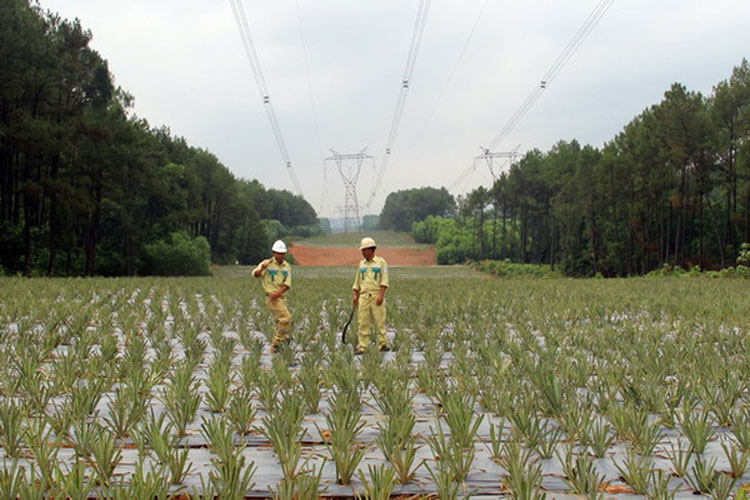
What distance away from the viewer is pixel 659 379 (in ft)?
18.0

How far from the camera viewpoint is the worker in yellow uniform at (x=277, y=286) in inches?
349

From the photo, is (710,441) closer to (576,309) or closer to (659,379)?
(659,379)

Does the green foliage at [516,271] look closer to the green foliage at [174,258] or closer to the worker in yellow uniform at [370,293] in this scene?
the green foliage at [174,258]

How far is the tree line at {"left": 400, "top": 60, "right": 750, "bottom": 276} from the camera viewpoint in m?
42.5

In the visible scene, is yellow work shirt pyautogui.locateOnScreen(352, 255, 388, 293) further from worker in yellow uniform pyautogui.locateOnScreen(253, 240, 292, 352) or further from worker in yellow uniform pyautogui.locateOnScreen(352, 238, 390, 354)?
worker in yellow uniform pyautogui.locateOnScreen(253, 240, 292, 352)

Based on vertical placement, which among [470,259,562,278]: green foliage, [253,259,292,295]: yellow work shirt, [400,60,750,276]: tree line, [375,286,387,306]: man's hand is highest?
[400,60,750,276]: tree line

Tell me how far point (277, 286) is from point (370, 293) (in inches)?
56.9

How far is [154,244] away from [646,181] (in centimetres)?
4256

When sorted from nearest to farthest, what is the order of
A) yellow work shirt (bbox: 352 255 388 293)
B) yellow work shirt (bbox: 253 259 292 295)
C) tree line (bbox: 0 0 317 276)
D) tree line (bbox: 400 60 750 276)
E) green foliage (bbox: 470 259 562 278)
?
1. yellow work shirt (bbox: 352 255 388 293)
2. yellow work shirt (bbox: 253 259 292 295)
3. tree line (bbox: 0 0 317 276)
4. tree line (bbox: 400 60 750 276)
5. green foliage (bbox: 470 259 562 278)

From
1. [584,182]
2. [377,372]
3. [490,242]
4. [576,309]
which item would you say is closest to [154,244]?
[584,182]

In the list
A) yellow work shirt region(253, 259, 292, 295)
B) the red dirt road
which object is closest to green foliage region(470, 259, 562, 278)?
the red dirt road

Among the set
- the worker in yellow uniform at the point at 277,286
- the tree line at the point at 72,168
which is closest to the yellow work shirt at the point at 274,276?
the worker in yellow uniform at the point at 277,286

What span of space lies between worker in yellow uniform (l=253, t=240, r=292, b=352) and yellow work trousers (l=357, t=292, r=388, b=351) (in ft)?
3.60

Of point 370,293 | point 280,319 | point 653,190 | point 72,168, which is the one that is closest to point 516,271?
point 653,190
